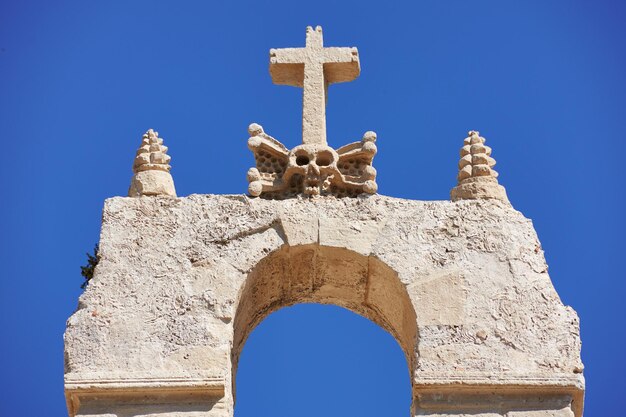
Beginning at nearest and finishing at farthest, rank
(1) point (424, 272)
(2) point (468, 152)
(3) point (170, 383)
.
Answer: (3) point (170, 383) < (1) point (424, 272) < (2) point (468, 152)

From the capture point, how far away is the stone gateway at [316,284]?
29.5ft

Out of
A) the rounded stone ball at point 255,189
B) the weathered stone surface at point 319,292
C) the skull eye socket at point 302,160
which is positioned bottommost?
the weathered stone surface at point 319,292

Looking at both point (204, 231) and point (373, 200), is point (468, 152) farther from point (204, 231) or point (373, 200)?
point (204, 231)

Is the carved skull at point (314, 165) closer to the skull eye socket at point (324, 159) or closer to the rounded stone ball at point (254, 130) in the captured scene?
the skull eye socket at point (324, 159)

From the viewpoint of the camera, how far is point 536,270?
9664 millimetres

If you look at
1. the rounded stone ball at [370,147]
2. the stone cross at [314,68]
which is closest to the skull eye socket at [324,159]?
the rounded stone ball at [370,147]

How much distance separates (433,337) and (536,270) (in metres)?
1.03

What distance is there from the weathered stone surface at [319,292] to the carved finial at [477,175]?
0.13m

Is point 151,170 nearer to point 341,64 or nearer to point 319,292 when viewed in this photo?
point 319,292

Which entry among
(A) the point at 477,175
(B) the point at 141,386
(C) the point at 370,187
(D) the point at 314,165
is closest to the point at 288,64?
(D) the point at 314,165

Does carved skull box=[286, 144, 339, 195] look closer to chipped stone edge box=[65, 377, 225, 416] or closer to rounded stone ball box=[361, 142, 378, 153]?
rounded stone ball box=[361, 142, 378, 153]

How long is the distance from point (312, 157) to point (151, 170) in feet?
4.13

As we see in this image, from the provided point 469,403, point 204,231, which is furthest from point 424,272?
point 204,231

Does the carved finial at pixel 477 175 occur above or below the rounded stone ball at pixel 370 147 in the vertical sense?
below
